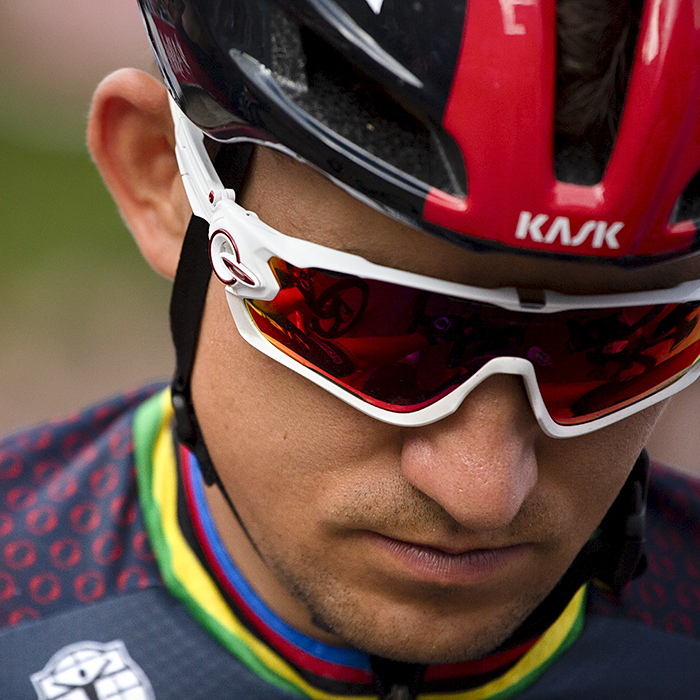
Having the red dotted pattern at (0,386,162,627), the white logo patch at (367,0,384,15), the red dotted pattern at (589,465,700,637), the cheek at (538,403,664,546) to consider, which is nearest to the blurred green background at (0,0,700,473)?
the red dotted pattern at (589,465,700,637)

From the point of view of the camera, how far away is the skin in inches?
42.6

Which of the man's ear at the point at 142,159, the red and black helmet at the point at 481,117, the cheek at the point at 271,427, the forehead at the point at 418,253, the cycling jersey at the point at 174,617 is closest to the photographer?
the red and black helmet at the point at 481,117

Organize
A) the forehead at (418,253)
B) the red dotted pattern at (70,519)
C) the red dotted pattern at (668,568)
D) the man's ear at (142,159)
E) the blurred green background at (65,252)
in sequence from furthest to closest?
the blurred green background at (65,252), the red dotted pattern at (668,568), the red dotted pattern at (70,519), the man's ear at (142,159), the forehead at (418,253)

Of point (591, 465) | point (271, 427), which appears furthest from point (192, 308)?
point (591, 465)

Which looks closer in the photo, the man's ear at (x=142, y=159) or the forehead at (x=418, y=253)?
the forehead at (x=418, y=253)

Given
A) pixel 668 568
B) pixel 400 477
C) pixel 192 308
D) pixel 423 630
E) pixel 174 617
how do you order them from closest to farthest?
pixel 400 477
pixel 423 630
pixel 192 308
pixel 174 617
pixel 668 568

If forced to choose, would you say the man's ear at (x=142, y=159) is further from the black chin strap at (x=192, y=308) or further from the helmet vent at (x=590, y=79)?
the helmet vent at (x=590, y=79)

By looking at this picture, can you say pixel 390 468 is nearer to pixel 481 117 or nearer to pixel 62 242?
pixel 481 117

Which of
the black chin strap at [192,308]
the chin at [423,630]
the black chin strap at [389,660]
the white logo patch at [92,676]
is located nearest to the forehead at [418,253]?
the black chin strap at [192,308]

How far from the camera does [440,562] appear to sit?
1.24 meters

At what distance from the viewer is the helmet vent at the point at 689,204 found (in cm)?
99

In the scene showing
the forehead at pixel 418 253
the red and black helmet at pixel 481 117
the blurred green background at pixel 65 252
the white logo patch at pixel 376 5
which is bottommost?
the blurred green background at pixel 65 252

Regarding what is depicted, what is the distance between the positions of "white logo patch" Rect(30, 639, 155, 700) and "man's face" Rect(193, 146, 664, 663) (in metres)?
0.38

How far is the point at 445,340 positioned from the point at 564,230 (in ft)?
0.72
